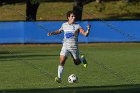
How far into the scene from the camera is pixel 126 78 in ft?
60.3

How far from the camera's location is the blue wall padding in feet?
165

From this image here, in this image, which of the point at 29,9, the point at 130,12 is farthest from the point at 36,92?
the point at 130,12

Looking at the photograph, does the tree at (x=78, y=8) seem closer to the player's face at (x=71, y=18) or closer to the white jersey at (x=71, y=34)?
the white jersey at (x=71, y=34)

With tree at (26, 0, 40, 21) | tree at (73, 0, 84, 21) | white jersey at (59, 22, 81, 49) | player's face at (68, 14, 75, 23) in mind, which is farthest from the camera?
tree at (73, 0, 84, 21)

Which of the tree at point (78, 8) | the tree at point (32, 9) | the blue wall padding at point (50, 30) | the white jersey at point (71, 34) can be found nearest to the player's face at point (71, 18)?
the white jersey at point (71, 34)

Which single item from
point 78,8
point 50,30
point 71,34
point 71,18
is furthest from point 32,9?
point 71,18

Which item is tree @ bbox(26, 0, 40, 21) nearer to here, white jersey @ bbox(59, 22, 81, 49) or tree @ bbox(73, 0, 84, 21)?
tree @ bbox(73, 0, 84, 21)

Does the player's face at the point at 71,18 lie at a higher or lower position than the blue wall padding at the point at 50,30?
higher

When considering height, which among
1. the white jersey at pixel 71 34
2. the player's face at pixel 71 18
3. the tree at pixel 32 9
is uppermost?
the player's face at pixel 71 18

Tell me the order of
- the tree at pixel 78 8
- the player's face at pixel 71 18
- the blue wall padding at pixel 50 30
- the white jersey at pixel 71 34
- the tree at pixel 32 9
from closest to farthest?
the player's face at pixel 71 18, the white jersey at pixel 71 34, the blue wall padding at pixel 50 30, the tree at pixel 32 9, the tree at pixel 78 8

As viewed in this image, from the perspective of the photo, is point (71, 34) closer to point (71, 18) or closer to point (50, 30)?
point (71, 18)

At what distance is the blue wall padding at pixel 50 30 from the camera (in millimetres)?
50350

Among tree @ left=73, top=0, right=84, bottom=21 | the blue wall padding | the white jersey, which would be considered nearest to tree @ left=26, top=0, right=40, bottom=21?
tree @ left=73, top=0, right=84, bottom=21

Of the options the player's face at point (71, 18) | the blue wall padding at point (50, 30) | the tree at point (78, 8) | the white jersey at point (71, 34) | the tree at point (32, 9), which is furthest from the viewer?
the tree at point (78, 8)
